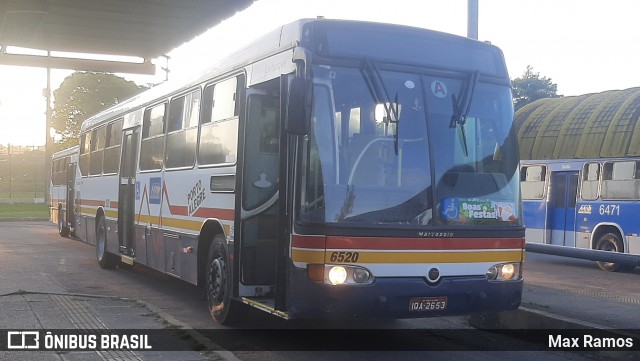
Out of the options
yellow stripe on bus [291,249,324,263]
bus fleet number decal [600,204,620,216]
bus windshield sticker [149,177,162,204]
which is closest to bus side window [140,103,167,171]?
bus windshield sticker [149,177,162,204]

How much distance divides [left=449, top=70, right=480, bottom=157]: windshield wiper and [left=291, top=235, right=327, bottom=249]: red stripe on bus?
1.79m

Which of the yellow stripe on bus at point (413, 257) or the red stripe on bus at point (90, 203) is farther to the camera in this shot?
the red stripe on bus at point (90, 203)

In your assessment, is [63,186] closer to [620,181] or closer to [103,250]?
[103,250]

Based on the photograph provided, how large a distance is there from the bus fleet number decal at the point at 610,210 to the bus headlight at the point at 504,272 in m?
11.0

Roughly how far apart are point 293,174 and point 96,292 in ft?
20.8

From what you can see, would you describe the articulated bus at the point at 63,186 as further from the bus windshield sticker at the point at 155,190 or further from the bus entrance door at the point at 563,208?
the bus entrance door at the point at 563,208

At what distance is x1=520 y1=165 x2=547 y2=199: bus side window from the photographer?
2062 centimetres

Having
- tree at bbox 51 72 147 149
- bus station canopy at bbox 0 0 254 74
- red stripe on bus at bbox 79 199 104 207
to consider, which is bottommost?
red stripe on bus at bbox 79 199 104 207

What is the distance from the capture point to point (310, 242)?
7461 millimetres

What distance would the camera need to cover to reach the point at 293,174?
7.69 meters

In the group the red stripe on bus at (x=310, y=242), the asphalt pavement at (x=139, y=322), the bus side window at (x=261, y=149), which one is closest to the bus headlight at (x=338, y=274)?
the red stripe on bus at (x=310, y=242)

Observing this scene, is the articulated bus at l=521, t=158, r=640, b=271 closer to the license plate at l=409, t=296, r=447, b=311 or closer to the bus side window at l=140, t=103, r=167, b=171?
the bus side window at l=140, t=103, r=167, b=171

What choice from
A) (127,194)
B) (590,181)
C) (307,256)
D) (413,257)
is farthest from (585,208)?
(307,256)

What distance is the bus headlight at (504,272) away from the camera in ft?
26.5
